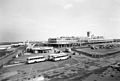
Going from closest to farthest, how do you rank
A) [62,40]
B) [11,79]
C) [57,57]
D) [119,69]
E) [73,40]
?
1. [11,79]
2. [119,69]
3. [57,57]
4. [62,40]
5. [73,40]

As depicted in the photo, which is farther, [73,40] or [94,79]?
[73,40]

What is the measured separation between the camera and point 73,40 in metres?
89.6

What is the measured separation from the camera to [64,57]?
36250 mm

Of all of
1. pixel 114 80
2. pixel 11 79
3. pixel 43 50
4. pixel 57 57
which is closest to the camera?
pixel 114 80

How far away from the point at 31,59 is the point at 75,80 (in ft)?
65.1

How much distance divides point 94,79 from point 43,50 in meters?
40.6

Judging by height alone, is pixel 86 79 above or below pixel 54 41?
below

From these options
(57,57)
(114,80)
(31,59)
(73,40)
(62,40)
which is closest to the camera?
(114,80)

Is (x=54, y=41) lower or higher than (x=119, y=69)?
higher

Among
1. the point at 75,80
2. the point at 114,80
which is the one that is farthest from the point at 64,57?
the point at 114,80

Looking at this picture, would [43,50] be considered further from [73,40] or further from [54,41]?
[73,40]

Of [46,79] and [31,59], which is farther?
[31,59]

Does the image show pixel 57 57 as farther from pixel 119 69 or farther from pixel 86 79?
pixel 119 69

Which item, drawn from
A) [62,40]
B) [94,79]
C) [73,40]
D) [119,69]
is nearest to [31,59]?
[94,79]
